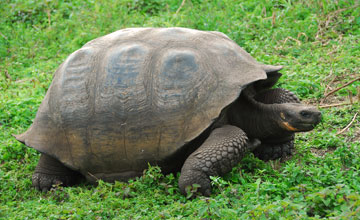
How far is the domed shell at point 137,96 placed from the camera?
3.80 m

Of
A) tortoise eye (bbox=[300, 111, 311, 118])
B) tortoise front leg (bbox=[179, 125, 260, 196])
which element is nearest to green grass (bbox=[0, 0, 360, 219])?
tortoise front leg (bbox=[179, 125, 260, 196])

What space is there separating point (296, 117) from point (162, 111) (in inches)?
39.1

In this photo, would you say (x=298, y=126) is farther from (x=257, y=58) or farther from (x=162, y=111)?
(x=257, y=58)

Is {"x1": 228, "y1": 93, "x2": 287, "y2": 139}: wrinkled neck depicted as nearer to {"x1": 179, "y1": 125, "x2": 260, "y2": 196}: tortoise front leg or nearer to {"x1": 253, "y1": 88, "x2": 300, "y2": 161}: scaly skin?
{"x1": 253, "y1": 88, "x2": 300, "y2": 161}: scaly skin

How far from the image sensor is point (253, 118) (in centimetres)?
414

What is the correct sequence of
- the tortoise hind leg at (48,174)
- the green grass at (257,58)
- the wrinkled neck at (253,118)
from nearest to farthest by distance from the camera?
the green grass at (257,58) < the wrinkled neck at (253,118) < the tortoise hind leg at (48,174)

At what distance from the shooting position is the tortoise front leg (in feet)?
11.9

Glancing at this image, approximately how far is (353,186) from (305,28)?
3911 millimetres

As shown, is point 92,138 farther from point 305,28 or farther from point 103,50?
point 305,28

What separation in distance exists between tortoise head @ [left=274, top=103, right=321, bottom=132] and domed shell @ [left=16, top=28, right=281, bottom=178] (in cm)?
33

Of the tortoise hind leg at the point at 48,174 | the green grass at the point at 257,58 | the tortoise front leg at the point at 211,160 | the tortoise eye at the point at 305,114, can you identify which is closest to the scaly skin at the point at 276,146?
the green grass at the point at 257,58

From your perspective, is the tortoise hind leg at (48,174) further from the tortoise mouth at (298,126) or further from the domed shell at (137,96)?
the tortoise mouth at (298,126)

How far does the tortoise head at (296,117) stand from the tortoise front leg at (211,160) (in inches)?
16.2

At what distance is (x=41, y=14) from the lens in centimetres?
948
